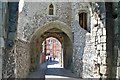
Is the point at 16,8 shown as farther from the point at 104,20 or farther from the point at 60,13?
the point at 60,13

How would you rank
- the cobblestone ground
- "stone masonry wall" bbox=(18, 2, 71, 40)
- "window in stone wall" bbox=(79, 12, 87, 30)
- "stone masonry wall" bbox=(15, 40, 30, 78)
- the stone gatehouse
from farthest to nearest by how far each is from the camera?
"stone masonry wall" bbox=(18, 2, 71, 40)
"window in stone wall" bbox=(79, 12, 87, 30)
the cobblestone ground
"stone masonry wall" bbox=(15, 40, 30, 78)
the stone gatehouse

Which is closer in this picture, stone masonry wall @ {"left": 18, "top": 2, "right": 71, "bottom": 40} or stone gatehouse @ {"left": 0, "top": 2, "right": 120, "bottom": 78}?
stone gatehouse @ {"left": 0, "top": 2, "right": 120, "bottom": 78}

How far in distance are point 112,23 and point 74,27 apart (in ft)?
29.3

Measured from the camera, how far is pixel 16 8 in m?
6.05

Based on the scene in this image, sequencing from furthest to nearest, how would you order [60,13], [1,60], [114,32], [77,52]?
[60,13] → [77,52] → [114,32] → [1,60]

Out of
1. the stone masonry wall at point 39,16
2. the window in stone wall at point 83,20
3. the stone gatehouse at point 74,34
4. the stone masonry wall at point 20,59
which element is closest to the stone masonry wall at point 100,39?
the stone gatehouse at point 74,34

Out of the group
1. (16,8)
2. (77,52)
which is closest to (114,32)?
(16,8)

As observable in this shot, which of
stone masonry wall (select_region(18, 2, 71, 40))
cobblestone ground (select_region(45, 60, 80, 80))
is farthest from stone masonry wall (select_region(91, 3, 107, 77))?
stone masonry wall (select_region(18, 2, 71, 40))

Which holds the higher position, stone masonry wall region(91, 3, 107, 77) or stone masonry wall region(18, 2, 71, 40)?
stone masonry wall region(18, 2, 71, 40)

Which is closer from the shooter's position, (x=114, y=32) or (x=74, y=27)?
(x=114, y=32)

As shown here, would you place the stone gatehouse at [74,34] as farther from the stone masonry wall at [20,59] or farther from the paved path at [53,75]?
the paved path at [53,75]

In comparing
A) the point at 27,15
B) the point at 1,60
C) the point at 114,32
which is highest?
the point at 27,15

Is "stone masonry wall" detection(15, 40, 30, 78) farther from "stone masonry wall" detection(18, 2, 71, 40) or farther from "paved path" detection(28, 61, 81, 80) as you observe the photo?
"stone masonry wall" detection(18, 2, 71, 40)

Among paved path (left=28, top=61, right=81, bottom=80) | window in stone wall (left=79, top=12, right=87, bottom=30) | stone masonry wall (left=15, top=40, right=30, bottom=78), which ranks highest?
window in stone wall (left=79, top=12, right=87, bottom=30)
